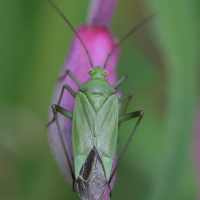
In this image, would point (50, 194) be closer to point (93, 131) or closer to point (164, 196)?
point (93, 131)

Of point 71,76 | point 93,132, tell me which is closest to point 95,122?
point 93,132

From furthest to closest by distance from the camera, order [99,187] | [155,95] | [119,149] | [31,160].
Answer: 1. [155,95]
2. [119,149]
3. [31,160]
4. [99,187]

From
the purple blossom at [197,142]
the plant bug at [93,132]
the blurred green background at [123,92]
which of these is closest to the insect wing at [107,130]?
the plant bug at [93,132]

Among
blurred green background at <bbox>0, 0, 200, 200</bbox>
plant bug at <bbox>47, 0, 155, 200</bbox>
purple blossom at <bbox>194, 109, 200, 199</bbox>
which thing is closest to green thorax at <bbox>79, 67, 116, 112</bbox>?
plant bug at <bbox>47, 0, 155, 200</bbox>

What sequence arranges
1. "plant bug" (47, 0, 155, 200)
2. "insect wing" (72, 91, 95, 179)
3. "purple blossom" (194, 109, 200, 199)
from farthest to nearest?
1. "purple blossom" (194, 109, 200, 199)
2. "insect wing" (72, 91, 95, 179)
3. "plant bug" (47, 0, 155, 200)

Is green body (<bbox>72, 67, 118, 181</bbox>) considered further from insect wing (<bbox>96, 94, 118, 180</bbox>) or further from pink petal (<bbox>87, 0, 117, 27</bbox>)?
pink petal (<bbox>87, 0, 117, 27</bbox>)

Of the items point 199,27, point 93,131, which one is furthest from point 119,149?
point 199,27
